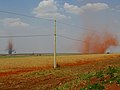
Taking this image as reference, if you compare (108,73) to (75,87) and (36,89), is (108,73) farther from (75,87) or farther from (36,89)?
(36,89)

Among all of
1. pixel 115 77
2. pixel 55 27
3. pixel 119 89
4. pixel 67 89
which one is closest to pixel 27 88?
pixel 67 89

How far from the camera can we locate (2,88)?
20.0 m

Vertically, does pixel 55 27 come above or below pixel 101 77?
above

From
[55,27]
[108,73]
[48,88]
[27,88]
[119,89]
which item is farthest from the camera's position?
[55,27]

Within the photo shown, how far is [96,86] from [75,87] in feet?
5.77

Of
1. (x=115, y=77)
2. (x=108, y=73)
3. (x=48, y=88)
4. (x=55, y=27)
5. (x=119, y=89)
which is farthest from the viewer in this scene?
(x=55, y=27)

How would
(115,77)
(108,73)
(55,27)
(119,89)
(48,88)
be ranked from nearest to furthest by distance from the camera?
(119,89), (115,77), (108,73), (48,88), (55,27)

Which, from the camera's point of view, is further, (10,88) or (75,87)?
(10,88)

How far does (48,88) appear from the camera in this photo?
17578 mm

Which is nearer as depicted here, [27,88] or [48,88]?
[48,88]

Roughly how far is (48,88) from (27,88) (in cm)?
207

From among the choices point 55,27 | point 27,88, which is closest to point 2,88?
point 27,88

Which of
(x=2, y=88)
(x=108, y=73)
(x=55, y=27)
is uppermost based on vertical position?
(x=55, y=27)

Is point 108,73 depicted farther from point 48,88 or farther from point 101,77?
point 48,88
